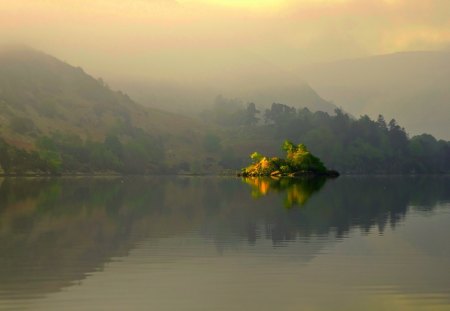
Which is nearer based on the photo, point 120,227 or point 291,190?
point 120,227

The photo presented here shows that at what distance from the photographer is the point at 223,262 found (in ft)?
112

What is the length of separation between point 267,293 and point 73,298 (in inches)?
297

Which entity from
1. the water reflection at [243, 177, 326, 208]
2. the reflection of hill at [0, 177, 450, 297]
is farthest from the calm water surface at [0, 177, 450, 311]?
the water reflection at [243, 177, 326, 208]

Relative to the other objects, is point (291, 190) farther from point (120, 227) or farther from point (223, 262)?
point (223, 262)

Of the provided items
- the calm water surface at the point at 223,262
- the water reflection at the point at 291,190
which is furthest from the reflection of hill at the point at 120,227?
the water reflection at the point at 291,190

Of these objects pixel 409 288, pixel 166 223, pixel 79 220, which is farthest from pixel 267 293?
pixel 79 220

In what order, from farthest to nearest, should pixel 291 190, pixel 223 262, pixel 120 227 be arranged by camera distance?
1. pixel 291 190
2. pixel 120 227
3. pixel 223 262

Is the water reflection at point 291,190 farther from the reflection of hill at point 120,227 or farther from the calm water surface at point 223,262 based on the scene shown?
the calm water surface at point 223,262

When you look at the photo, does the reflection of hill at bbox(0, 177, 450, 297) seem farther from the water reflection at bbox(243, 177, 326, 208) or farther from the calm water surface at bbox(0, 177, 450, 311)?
the water reflection at bbox(243, 177, 326, 208)

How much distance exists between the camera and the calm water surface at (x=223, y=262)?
2541cm

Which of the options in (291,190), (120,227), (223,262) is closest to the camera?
(223,262)

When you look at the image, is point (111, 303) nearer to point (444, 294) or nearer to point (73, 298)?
point (73, 298)

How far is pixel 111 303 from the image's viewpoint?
24688 mm

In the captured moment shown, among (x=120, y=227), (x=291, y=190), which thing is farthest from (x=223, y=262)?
(x=291, y=190)
